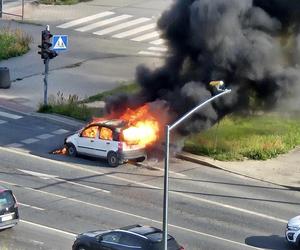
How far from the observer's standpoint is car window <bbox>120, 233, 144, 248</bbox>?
23844 millimetres

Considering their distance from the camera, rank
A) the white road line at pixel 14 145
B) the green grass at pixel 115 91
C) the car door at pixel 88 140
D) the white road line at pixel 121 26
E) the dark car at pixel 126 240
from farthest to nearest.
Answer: the white road line at pixel 121 26 < the green grass at pixel 115 91 < the white road line at pixel 14 145 < the car door at pixel 88 140 < the dark car at pixel 126 240

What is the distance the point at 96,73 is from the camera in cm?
5097

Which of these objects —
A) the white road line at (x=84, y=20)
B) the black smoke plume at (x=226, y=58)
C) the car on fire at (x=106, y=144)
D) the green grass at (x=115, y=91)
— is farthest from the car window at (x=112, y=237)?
the white road line at (x=84, y=20)

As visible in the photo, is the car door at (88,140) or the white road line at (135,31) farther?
the white road line at (135,31)

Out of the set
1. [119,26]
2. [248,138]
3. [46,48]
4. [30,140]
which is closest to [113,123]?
[30,140]

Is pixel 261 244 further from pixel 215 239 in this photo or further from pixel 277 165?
pixel 277 165

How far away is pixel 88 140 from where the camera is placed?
116 ft

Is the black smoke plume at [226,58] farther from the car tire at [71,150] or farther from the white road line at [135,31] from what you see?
the white road line at [135,31]

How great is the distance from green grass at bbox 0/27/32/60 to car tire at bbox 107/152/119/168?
20123 millimetres

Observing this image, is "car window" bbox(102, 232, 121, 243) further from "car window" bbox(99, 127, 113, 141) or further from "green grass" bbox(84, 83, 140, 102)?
"green grass" bbox(84, 83, 140, 102)

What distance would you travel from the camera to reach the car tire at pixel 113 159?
34.4 meters

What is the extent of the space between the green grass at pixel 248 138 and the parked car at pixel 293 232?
9.73 metres

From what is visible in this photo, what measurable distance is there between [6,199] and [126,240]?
14.5ft

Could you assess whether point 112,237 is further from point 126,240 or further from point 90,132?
point 90,132
